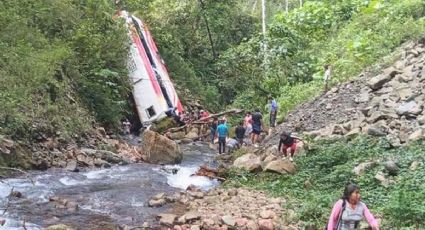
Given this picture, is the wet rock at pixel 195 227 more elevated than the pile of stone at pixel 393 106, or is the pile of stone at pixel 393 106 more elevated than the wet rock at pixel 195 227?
the pile of stone at pixel 393 106

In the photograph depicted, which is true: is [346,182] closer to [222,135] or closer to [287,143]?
[287,143]

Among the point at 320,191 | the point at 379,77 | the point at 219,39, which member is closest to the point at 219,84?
the point at 219,39

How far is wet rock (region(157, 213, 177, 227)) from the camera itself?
9.79 meters

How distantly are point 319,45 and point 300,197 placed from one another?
17.7m

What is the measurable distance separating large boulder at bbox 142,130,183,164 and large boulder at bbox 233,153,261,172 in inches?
98.4

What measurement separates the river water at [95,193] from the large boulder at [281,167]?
4.99 feet

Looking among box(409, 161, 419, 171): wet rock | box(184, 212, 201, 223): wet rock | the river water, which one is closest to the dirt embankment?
box(409, 161, 419, 171): wet rock

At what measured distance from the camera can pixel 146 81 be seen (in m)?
23.0

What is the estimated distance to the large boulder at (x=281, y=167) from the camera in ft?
42.1

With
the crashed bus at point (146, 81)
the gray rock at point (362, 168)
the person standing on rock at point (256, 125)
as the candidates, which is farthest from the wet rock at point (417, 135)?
the crashed bus at point (146, 81)

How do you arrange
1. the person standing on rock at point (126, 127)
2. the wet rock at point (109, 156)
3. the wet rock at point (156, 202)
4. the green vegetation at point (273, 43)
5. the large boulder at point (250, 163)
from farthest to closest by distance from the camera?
the green vegetation at point (273, 43), the person standing on rock at point (126, 127), the wet rock at point (109, 156), the large boulder at point (250, 163), the wet rock at point (156, 202)

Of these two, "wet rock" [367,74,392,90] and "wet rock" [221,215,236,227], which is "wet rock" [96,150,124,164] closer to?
"wet rock" [221,215,236,227]

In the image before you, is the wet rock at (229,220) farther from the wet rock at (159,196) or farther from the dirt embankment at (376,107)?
the dirt embankment at (376,107)

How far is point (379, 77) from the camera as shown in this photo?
53.5 feet
